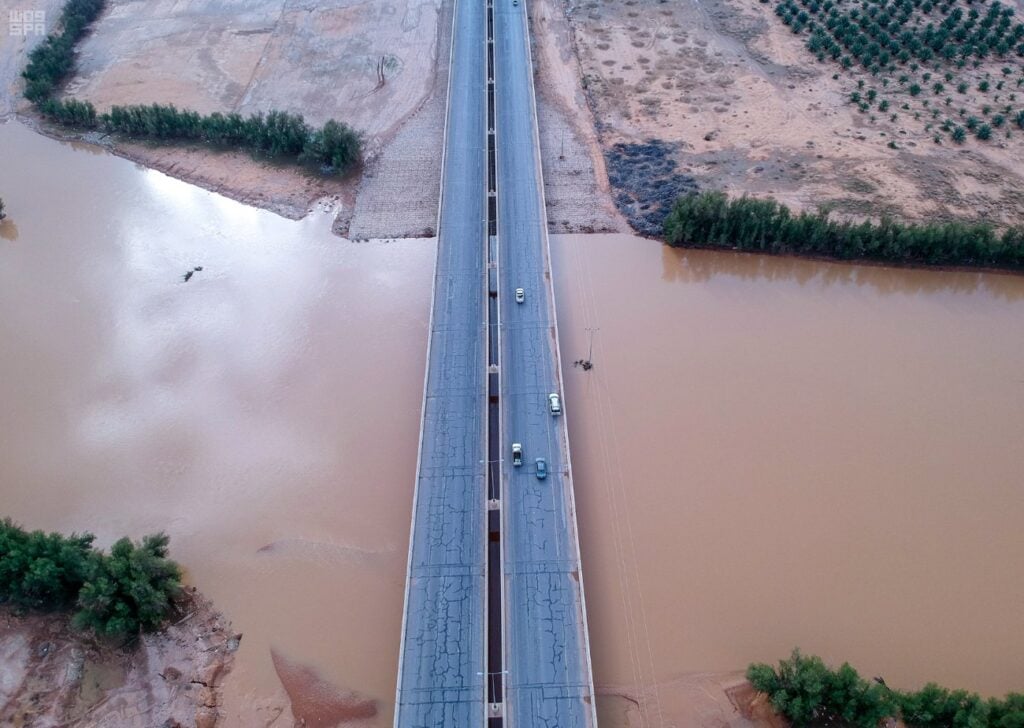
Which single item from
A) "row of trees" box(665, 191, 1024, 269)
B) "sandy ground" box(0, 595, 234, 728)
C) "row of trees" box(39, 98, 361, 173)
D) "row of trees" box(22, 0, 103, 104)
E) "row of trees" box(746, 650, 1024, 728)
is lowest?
"sandy ground" box(0, 595, 234, 728)

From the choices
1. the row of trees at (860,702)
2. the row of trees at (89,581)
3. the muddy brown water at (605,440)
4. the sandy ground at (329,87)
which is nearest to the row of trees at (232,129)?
the sandy ground at (329,87)

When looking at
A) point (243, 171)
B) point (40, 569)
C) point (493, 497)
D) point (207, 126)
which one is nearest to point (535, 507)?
point (493, 497)

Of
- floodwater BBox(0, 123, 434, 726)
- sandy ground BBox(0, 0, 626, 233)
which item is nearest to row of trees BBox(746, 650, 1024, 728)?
floodwater BBox(0, 123, 434, 726)

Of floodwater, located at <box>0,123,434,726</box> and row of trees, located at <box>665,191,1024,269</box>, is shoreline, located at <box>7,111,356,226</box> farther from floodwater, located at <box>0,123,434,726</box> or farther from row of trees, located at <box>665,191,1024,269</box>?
row of trees, located at <box>665,191,1024,269</box>

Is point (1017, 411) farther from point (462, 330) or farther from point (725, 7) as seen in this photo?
point (725, 7)

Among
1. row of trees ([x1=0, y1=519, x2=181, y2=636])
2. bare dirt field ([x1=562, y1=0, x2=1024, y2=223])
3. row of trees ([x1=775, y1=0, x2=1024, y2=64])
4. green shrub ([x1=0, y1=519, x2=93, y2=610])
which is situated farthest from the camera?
row of trees ([x1=775, y1=0, x2=1024, y2=64])
